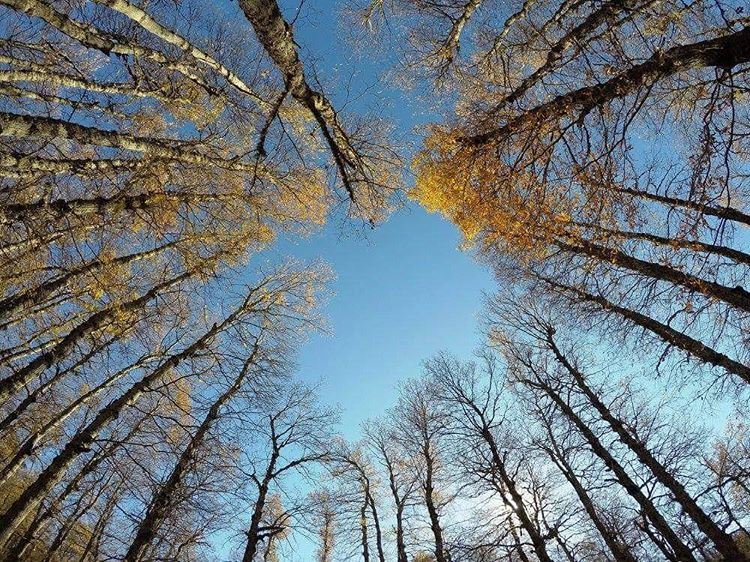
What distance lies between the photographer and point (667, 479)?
7633 millimetres

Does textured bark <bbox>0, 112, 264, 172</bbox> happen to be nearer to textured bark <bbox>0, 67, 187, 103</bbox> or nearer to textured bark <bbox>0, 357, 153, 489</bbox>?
textured bark <bbox>0, 67, 187, 103</bbox>

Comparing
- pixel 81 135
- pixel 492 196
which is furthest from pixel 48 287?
pixel 492 196

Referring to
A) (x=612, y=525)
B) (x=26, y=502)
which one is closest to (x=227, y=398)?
(x=26, y=502)

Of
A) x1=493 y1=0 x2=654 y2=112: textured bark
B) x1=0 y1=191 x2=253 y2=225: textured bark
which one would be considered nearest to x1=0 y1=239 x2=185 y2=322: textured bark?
x1=0 y1=191 x2=253 y2=225: textured bark

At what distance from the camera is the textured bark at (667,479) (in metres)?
6.73

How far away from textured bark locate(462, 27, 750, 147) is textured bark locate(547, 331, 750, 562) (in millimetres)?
7757

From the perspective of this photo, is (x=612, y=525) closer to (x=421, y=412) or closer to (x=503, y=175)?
(x=421, y=412)

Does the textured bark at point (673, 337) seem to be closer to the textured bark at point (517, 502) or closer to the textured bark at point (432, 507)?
the textured bark at point (517, 502)

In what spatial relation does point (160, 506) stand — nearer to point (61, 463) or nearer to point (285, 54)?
point (61, 463)

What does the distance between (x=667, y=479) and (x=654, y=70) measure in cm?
813

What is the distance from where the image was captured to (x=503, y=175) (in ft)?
13.5

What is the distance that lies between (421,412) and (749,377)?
396 inches

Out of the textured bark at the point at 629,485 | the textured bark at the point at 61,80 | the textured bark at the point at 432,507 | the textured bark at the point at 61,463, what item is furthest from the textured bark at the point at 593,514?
the textured bark at the point at 61,80

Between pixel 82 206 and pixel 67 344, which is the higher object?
pixel 67 344
